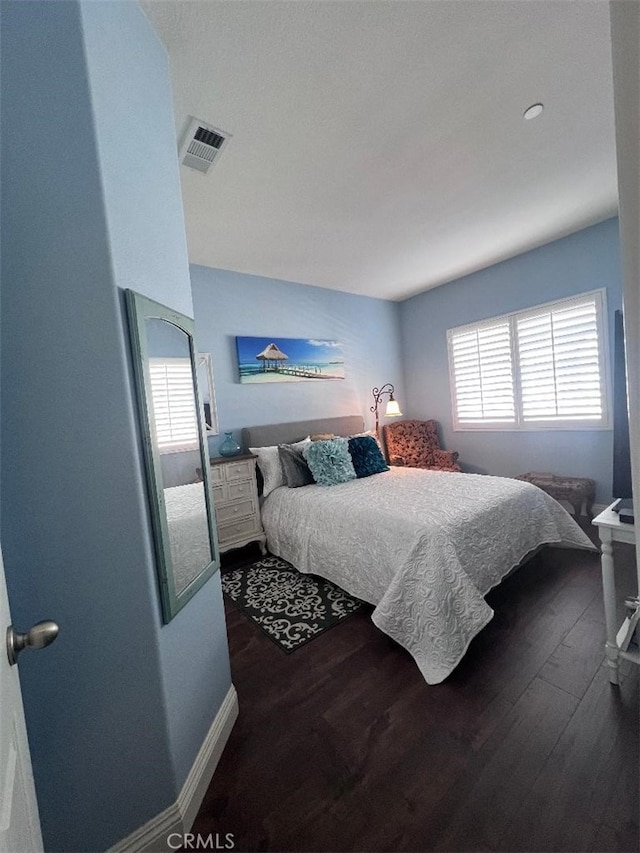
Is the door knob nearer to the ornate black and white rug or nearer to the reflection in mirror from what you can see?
the reflection in mirror

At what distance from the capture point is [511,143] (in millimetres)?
1961

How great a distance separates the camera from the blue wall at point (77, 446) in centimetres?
90

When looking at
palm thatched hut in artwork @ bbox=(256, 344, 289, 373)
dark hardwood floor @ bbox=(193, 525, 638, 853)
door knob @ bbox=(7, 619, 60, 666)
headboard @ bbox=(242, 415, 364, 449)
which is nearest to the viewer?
door knob @ bbox=(7, 619, 60, 666)

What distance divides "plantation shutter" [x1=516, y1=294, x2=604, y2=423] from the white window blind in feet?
11.9

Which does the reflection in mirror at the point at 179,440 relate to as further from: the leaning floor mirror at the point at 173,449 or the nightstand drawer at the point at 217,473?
the nightstand drawer at the point at 217,473

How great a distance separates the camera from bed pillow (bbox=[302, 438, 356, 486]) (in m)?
2.95

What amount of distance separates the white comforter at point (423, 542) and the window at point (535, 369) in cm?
146

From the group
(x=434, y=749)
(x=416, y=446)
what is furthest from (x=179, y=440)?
(x=416, y=446)

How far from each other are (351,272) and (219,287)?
4.67 ft

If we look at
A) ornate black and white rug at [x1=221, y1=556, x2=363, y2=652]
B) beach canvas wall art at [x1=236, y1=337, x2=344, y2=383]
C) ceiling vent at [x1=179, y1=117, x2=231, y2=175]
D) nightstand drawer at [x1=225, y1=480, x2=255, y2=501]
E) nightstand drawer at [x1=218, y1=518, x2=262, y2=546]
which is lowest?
ornate black and white rug at [x1=221, y1=556, x2=363, y2=652]

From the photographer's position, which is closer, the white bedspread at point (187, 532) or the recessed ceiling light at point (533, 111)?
the white bedspread at point (187, 532)

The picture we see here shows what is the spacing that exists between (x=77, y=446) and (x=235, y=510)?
202cm

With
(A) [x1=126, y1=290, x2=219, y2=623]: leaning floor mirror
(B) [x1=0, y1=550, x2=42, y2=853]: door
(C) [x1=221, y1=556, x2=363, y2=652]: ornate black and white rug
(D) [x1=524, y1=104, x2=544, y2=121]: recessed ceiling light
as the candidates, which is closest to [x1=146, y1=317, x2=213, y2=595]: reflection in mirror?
(A) [x1=126, y1=290, x2=219, y2=623]: leaning floor mirror

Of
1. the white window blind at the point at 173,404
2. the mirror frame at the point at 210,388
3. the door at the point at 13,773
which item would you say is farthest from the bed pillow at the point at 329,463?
the door at the point at 13,773
